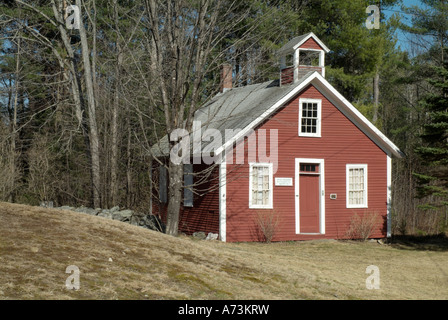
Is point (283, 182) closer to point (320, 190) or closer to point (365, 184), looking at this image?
point (320, 190)

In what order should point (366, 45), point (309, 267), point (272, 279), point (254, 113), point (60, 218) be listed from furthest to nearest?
point (366, 45) < point (254, 113) < point (309, 267) < point (60, 218) < point (272, 279)

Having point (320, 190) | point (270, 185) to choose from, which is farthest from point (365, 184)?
point (270, 185)

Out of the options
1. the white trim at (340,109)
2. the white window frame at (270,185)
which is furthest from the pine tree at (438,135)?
the white window frame at (270,185)

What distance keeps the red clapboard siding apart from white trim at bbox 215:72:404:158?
18 cm

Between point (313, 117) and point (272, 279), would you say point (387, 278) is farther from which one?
point (313, 117)

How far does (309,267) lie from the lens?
13906 millimetres

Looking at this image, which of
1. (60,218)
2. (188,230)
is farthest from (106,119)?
(60,218)

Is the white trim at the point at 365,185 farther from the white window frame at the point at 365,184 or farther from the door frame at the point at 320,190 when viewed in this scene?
the door frame at the point at 320,190

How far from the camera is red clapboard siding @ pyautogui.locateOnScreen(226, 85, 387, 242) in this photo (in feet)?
64.7

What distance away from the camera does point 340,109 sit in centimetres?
2136

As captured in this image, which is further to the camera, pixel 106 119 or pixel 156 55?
pixel 106 119

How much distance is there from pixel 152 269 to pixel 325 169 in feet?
38.8
